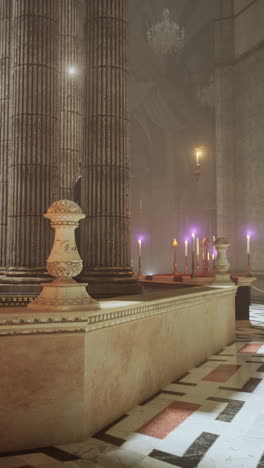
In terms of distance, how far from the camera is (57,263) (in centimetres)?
331

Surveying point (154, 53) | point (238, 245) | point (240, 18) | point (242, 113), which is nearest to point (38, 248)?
point (238, 245)

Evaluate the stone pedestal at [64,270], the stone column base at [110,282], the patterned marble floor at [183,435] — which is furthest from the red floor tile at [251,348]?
the stone pedestal at [64,270]

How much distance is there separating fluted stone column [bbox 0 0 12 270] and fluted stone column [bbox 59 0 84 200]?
71.6 inches

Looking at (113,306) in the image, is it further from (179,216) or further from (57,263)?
(179,216)

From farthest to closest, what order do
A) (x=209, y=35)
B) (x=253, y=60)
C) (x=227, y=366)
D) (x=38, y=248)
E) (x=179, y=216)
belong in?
(x=179, y=216) → (x=209, y=35) → (x=253, y=60) → (x=38, y=248) → (x=227, y=366)

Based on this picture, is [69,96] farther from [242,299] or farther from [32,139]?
[242,299]

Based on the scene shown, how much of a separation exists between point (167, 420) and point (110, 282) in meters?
3.66

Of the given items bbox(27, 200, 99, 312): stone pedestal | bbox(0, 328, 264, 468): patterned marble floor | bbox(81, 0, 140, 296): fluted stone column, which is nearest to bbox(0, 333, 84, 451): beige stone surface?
bbox(0, 328, 264, 468): patterned marble floor

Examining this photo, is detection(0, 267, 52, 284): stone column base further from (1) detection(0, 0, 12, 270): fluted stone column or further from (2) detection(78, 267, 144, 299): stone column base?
(1) detection(0, 0, 12, 270): fluted stone column

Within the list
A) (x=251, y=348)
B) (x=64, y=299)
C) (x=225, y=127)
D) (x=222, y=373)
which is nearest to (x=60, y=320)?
(x=64, y=299)

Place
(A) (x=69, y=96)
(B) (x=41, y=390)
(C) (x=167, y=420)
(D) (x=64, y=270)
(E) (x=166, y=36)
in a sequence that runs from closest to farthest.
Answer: (B) (x=41, y=390)
(D) (x=64, y=270)
(C) (x=167, y=420)
(A) (x=69, y=96)
(E) (x=166, y=36)

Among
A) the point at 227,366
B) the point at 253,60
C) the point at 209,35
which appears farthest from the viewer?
the point at 209,35

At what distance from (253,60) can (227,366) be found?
41.8ft

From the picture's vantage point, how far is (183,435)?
10.5 ft
